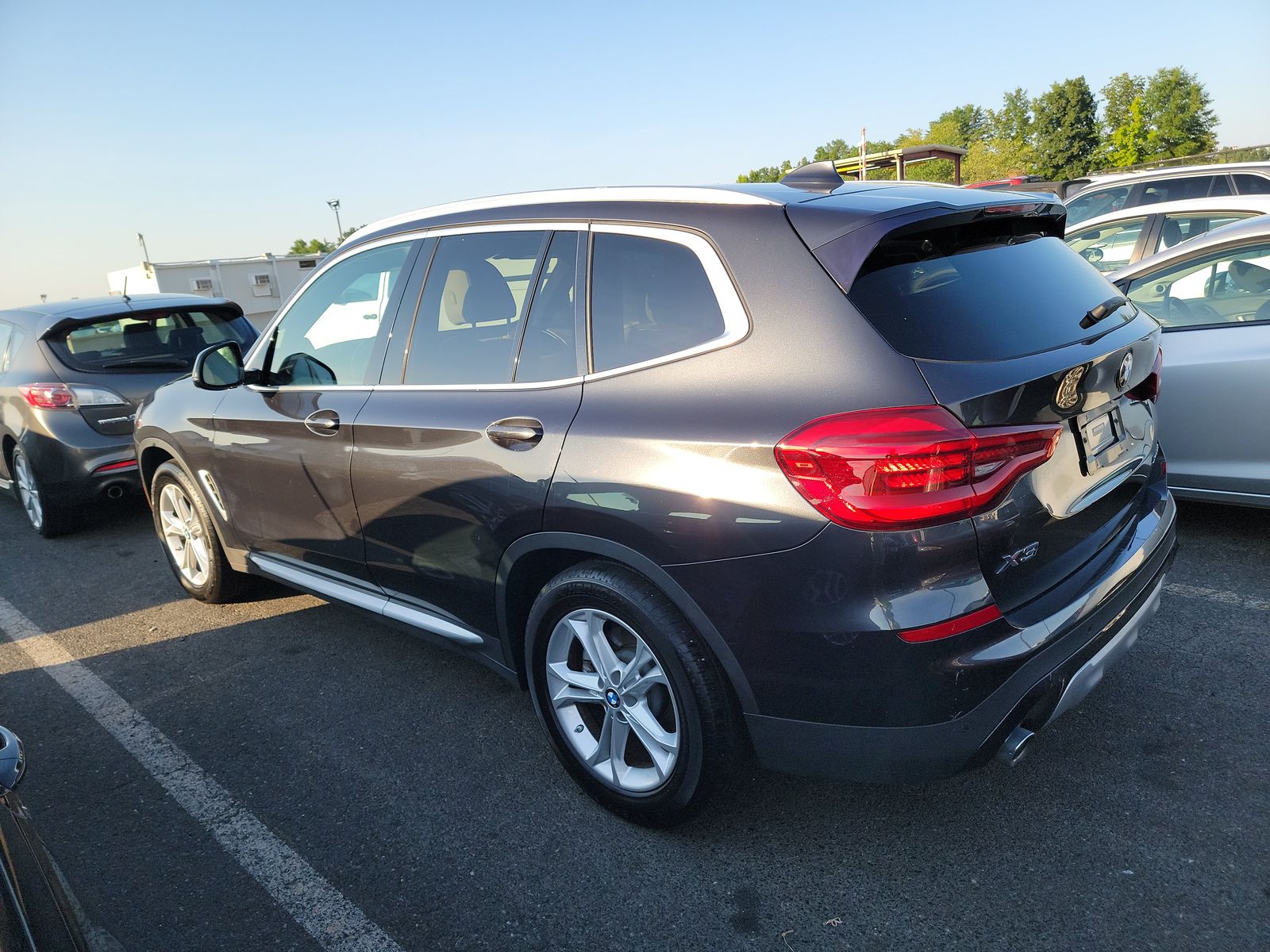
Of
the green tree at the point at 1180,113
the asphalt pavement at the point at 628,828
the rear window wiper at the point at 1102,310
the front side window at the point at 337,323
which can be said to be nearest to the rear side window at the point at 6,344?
the asphalt pavement at the point at 628,828

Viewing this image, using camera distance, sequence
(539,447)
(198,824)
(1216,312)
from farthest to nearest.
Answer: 1. (1216,312)
2. (198,824)
3. (539,447)

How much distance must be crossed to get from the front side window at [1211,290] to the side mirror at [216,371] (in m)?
4.25

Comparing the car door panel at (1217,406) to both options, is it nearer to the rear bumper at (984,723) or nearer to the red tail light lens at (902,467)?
the rear bumper at (984,723)

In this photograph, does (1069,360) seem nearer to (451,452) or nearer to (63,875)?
(451,452)

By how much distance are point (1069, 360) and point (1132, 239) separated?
504cm

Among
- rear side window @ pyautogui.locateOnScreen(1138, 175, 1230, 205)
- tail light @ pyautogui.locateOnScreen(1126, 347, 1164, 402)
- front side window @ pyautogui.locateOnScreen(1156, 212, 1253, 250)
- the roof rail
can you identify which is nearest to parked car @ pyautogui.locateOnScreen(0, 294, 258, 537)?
the roof rail

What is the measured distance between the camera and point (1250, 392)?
4.02m

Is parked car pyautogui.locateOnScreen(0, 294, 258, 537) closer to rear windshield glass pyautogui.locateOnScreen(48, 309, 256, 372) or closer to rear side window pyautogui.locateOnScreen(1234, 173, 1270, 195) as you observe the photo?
rear windshield glass pyautogui.locateOnScreen(48, 309, 256, 372)

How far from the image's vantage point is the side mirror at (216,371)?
13.0 ft

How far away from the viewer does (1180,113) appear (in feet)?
274

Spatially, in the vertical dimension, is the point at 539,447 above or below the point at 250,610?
above

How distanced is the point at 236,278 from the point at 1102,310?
68.8 ft

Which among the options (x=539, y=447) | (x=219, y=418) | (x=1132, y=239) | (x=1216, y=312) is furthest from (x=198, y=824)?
(x=1132, y=239)

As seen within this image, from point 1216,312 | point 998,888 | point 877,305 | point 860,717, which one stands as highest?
point 877,305
